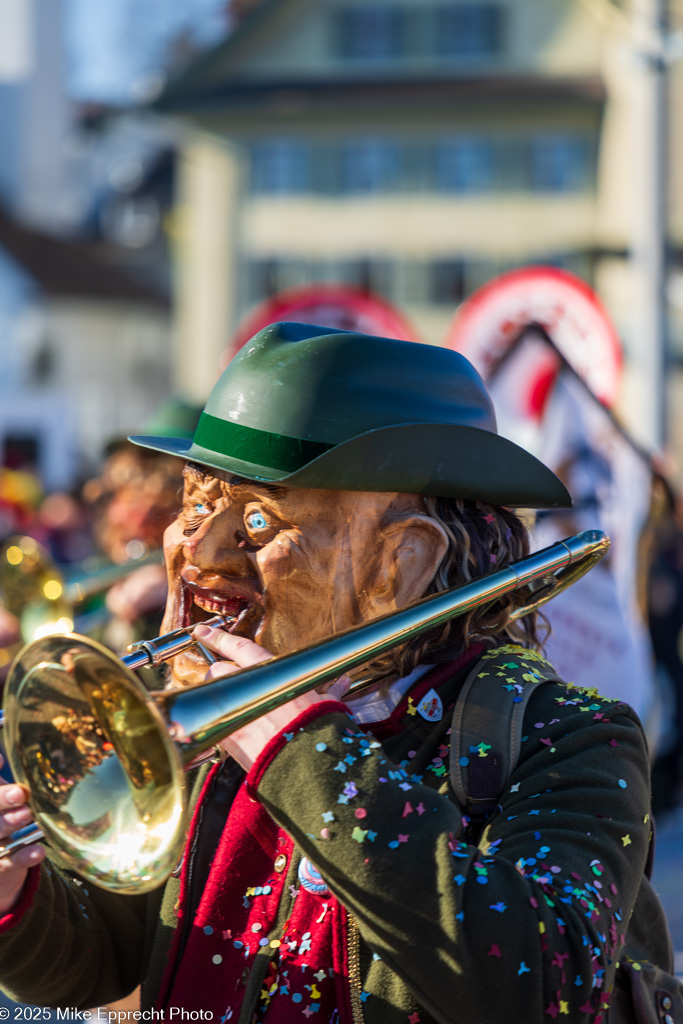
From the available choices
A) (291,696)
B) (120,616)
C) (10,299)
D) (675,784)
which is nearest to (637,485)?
(120,616)

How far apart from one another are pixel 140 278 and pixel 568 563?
43491 mm

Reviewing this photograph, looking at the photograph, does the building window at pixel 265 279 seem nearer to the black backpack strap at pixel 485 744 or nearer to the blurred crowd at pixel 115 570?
the blurred crowd at pixel 115 570

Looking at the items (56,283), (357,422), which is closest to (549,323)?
(357,422)

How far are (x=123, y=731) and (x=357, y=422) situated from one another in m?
0.60

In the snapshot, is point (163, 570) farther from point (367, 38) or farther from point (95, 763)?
point (367, 38)

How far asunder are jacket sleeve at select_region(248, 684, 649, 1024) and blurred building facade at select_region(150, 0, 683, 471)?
2776 centimetres

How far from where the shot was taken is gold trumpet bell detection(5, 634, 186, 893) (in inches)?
61.7

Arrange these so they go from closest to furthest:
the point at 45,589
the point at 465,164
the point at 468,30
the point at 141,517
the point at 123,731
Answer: the point at 123,731 < the point at 141,517 < the point at 45,589 < the point at 465,164 < the point at 468,30

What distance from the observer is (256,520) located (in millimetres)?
1928

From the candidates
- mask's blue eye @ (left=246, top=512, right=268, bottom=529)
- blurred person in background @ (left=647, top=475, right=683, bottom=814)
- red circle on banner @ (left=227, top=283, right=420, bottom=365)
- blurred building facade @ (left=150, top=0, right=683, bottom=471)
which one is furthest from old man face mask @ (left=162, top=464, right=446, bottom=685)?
blurred building facade @ (left=150, top=0, right=683, bottom=471)

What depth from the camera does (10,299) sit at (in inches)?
1501

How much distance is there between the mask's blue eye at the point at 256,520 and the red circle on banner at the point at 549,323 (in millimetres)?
3657

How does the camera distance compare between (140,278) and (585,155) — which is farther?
(140,278)

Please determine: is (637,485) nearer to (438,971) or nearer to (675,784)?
(675,784)
